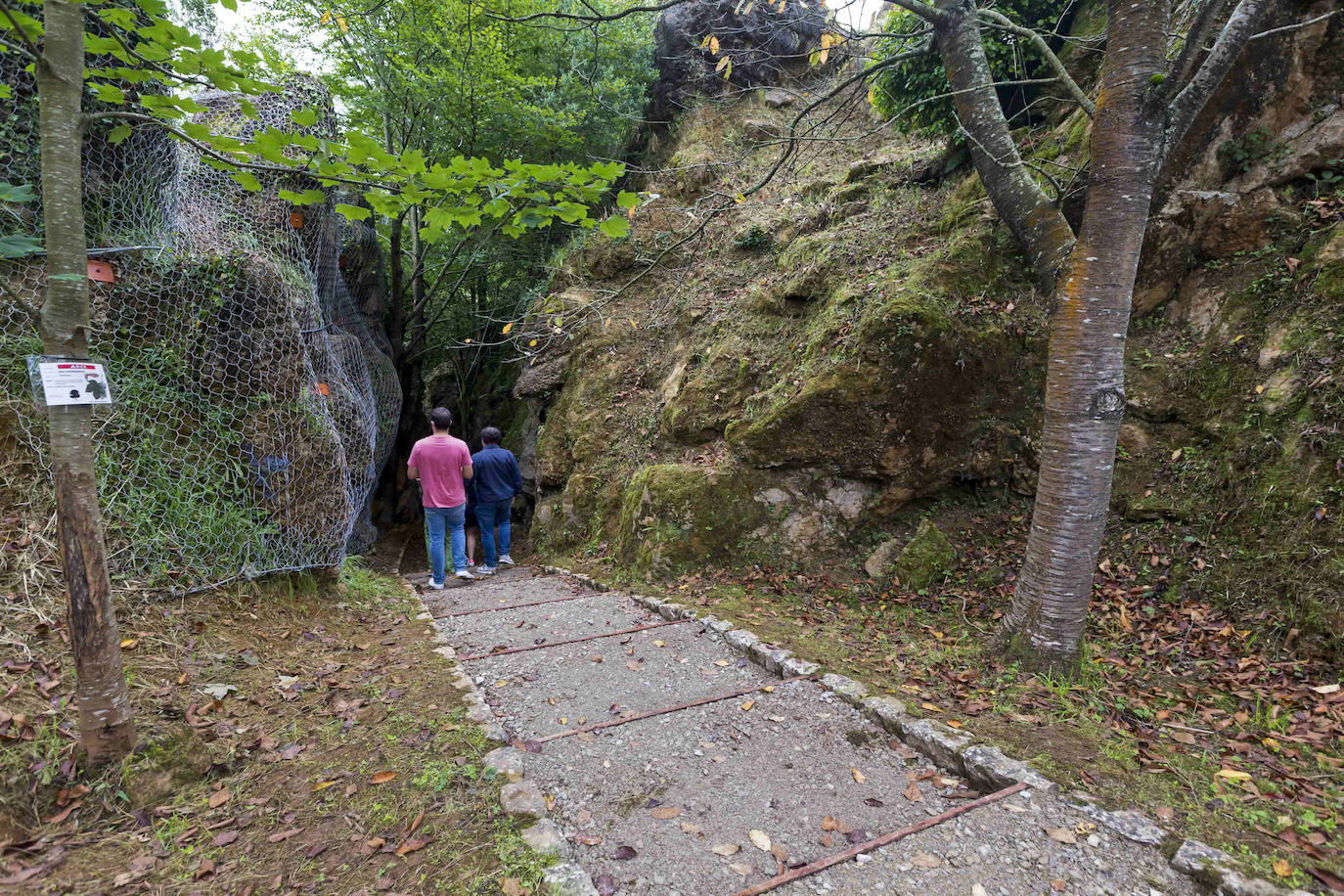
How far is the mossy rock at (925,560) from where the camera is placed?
4.88 m

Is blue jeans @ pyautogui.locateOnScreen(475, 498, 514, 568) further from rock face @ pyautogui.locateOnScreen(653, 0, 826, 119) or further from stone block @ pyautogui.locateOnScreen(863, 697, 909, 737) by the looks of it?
rock face @ pyautogui.locateOnScreen(653, 0, 826, 119)

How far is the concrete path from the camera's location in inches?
84.2

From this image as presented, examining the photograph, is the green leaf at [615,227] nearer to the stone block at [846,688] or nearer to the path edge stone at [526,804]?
the path edge stone at [526,804]

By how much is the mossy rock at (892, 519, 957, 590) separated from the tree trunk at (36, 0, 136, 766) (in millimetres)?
5067

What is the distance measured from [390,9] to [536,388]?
259 inches

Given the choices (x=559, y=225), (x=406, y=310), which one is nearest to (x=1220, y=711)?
(x=559, y=225)

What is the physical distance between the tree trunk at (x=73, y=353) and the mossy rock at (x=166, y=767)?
12cm

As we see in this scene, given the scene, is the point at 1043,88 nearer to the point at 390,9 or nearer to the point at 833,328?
the point at 833,328

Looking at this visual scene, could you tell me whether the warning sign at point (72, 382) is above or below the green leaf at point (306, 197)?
below

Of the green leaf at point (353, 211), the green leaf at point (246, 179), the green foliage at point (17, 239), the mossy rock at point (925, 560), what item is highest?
the green leaf at point (246, 179)

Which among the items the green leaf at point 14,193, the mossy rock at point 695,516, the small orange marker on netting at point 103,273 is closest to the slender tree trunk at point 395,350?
the small orange marker on netting at point 103,273

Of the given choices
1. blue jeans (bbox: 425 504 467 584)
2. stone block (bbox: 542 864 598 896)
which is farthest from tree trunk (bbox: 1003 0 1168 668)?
blue jeans (bbox: 425 504 467 584)

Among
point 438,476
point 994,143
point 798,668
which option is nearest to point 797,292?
point 994,143

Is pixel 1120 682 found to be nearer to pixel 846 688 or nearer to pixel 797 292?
pixel 846 688
